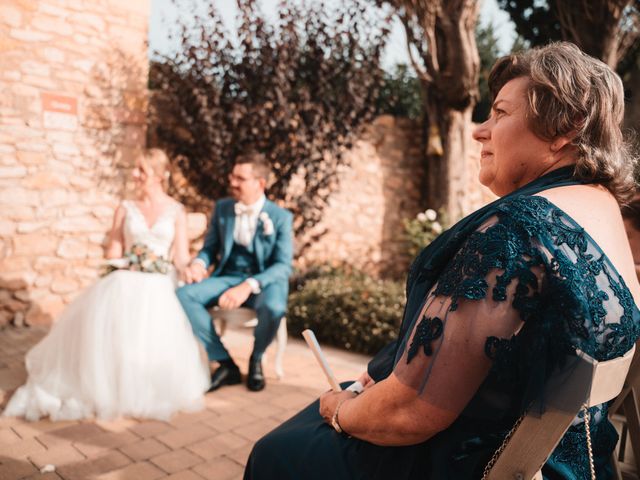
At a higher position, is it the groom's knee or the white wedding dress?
the groom's knee

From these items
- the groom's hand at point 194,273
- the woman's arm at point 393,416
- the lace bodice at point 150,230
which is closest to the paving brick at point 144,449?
the groom's hand at point 194,273

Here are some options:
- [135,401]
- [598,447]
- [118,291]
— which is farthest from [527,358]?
[118,291]

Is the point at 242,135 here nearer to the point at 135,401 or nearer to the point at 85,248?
the point at 85,248

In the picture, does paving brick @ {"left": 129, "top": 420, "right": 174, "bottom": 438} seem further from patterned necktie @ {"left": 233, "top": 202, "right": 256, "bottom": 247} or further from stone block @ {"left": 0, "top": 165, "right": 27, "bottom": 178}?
stone block @ {"left": 0, "top": 165, "right": 27, "bottom": 178}

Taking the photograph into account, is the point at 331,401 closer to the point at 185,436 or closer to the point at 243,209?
the point at 185,436

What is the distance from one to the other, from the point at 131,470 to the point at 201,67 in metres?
4.23

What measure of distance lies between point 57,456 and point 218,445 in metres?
0.77

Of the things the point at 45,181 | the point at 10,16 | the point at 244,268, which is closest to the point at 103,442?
the point at 244,268

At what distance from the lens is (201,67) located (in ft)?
17.8

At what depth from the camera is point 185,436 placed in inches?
109

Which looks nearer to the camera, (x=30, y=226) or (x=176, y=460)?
(x=176, y=460)

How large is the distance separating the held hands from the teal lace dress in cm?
281

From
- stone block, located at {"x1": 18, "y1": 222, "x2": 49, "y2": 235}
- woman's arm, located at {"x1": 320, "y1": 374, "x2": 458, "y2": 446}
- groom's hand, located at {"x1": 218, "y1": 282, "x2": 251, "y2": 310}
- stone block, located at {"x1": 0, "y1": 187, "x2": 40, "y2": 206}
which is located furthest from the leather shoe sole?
stone block, located at {"x1": 0, "y1": 187, "x2": 40, "y2": 206}

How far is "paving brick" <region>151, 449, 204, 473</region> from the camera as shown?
2.44m
